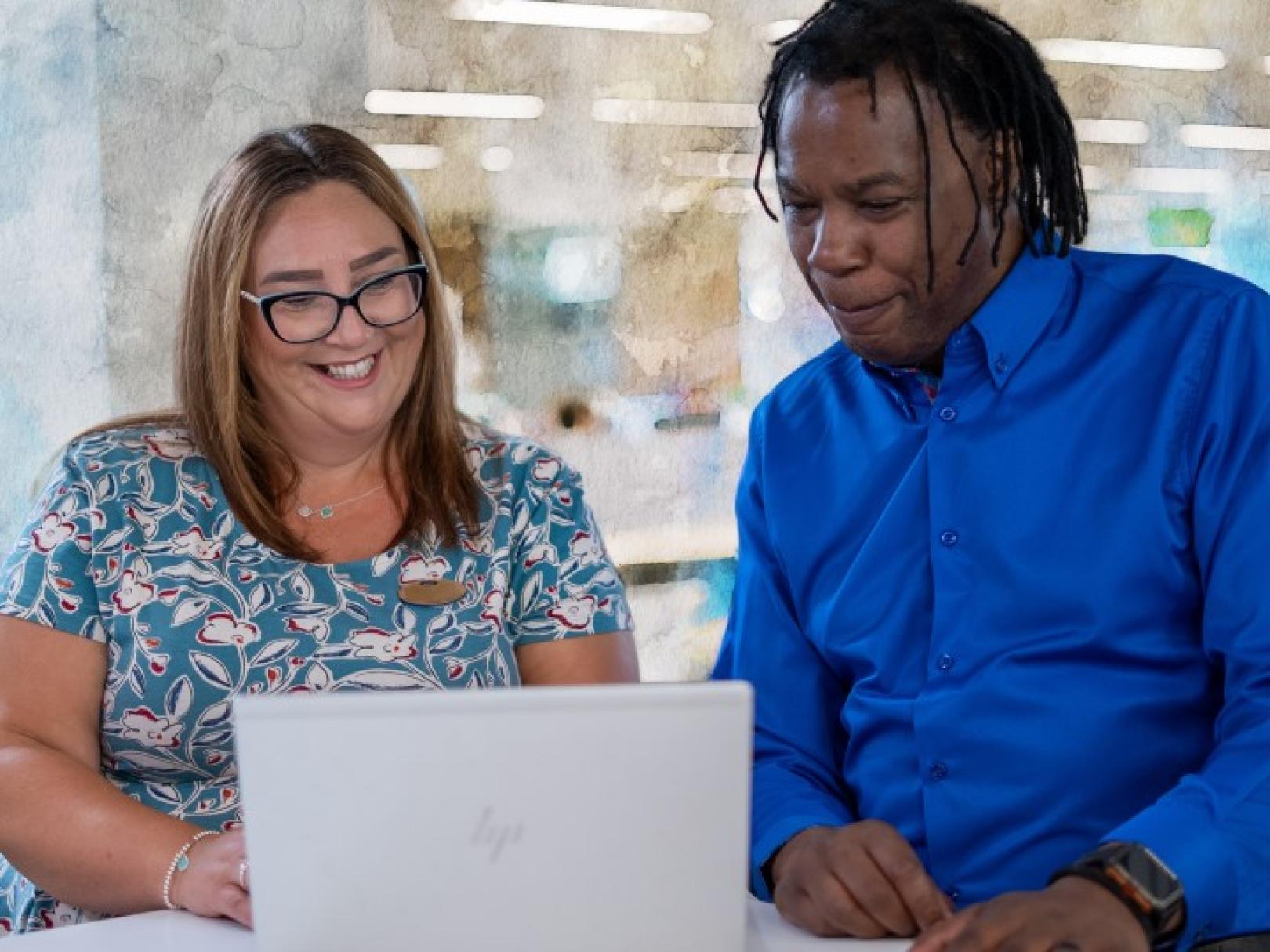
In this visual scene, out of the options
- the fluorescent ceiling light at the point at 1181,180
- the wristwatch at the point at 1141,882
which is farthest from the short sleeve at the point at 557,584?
the fluorescent ceiling light at the point at 1181,180

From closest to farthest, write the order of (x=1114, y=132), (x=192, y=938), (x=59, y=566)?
(x=192, y=938)
(x=59, y=566)
(x=1114, y=132)

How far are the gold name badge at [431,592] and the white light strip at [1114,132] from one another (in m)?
1.92

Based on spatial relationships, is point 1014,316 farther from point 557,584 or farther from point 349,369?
point 349,369

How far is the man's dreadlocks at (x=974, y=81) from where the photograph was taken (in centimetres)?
165

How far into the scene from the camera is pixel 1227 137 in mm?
3459

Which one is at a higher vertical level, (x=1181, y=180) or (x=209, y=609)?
(x=1181, y=180)

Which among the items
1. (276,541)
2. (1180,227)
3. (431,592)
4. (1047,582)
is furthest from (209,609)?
(1180,227)

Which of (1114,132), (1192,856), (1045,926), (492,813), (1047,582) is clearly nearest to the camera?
(492,813)

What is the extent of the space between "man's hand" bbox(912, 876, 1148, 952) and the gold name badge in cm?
92

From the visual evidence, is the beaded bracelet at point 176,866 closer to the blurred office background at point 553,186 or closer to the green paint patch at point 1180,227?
the blurred office background at point 553,186

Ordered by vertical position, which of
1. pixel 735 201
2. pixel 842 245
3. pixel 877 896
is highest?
pixel 735 201

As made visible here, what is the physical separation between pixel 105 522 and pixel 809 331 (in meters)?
1.60

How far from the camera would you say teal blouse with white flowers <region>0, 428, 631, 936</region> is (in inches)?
78.0

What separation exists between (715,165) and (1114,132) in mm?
901
